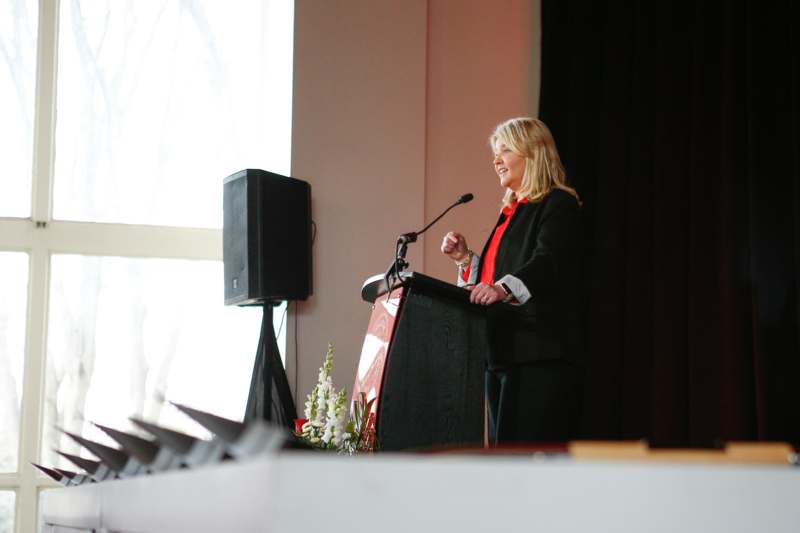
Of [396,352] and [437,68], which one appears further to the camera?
[437,68]

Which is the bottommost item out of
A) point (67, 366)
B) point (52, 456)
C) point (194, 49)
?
point (52, 456)

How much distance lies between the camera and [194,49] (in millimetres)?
5496

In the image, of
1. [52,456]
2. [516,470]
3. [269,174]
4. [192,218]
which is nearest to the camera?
[516,470]

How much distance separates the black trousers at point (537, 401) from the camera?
273 cm

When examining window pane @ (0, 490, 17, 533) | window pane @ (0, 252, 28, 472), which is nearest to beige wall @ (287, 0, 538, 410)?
window pane @ (0, 252, 28, 472)

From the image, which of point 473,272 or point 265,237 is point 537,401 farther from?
point 265,237

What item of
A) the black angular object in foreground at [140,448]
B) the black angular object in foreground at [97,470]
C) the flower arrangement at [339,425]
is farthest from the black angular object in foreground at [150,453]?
the flower arrangement at [339,425]

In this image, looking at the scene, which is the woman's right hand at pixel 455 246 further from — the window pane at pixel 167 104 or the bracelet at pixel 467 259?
the window pane at pixel 167 104

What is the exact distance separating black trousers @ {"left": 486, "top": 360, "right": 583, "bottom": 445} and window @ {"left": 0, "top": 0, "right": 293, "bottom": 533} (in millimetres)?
A: 2457

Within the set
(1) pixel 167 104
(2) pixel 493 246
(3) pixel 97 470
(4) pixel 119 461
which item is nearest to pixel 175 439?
(4) pixel 119 461

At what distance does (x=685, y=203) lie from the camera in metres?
5.11

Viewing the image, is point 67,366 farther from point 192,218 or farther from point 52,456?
point 192,218

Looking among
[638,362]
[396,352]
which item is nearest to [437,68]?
[638,362]

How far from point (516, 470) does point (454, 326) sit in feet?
7.06
